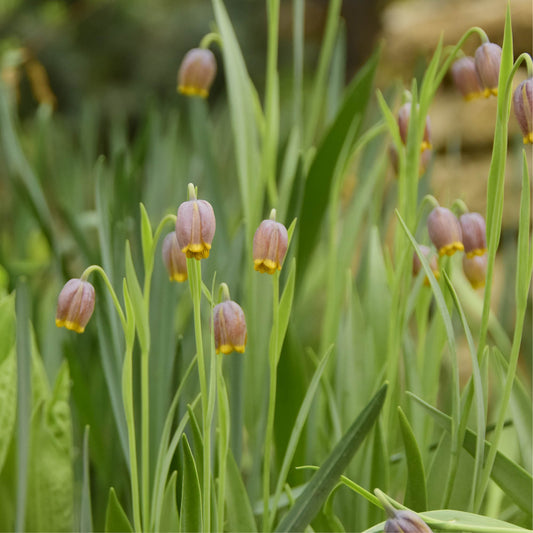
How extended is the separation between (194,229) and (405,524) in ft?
0.80

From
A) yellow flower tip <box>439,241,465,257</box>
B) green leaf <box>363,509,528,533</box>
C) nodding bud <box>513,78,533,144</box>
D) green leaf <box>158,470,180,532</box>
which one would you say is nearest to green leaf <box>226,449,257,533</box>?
green leaf <box>158,470,180,532</box>

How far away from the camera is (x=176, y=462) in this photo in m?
0.75

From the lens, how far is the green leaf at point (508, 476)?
0.67 meters

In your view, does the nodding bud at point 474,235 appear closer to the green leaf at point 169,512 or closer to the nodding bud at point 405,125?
the nodding bud at point 405,125

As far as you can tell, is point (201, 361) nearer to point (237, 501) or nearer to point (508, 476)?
point (237, 501)

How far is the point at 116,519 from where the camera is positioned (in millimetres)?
694

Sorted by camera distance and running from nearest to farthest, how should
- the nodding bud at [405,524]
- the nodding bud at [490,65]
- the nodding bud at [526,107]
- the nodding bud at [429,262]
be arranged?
1. the nodding bud at [405,524]
2. the nodding bud at [526,107]
3. the nodding bud at [490,65]
4. the nodding bud at [429,262]

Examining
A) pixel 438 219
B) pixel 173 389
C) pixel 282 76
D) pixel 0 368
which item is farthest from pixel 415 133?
pixel 282 76

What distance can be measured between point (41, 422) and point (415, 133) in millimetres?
503

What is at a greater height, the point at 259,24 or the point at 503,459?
the point at 259,24

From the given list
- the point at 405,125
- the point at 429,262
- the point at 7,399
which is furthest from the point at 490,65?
the point at 7,399

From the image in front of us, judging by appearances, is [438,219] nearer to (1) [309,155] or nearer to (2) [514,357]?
(2) [514,357]

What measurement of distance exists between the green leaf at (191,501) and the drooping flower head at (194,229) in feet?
0.55

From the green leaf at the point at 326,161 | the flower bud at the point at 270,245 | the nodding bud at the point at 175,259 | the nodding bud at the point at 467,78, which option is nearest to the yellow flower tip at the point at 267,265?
the flower bud at the point at 270,245
